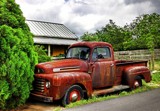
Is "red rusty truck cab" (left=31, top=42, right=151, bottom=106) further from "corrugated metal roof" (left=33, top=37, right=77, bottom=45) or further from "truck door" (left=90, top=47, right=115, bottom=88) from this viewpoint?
"corrugated metal roof" (left=33, top=37, right=77, bottom=45)

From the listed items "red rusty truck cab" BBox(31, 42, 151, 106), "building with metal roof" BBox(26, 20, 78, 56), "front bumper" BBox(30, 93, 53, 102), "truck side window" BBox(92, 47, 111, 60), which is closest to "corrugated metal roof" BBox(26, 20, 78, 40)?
A: "building with metal roof" BBox(26, 20, 78, 56)

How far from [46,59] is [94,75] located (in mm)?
2991

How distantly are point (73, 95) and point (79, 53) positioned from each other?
1.89 meters

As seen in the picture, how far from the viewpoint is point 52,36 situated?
3212cm

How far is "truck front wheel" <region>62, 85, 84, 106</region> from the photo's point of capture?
811 centimetres

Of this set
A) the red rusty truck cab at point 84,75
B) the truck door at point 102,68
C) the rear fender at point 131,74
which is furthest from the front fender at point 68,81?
the rear fender at point 131,74

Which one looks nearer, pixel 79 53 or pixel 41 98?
pixel 41 98

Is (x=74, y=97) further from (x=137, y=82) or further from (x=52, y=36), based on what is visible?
(x=52, y=36)

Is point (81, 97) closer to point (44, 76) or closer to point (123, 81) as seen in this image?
point (44, 76)

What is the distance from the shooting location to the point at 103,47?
395 inches

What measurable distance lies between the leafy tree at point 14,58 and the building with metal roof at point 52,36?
20793mm

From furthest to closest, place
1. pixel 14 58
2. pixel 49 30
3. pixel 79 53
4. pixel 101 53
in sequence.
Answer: pixel 49 30, pixel 101 53, pixel 79 53, pixel 14 58

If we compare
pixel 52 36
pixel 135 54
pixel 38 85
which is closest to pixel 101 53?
pixel 38 85

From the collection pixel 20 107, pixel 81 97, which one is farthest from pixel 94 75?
pixel 20 107
